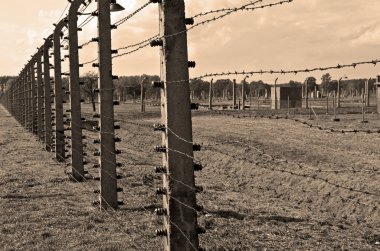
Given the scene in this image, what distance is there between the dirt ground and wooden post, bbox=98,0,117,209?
33cm

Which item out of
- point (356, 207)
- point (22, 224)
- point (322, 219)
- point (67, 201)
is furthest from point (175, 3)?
point (356, 207)

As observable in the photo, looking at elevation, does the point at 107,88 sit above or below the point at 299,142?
above

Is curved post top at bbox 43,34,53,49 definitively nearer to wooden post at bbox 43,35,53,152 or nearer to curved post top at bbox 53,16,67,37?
wooden post at bbox 43,35,53,152

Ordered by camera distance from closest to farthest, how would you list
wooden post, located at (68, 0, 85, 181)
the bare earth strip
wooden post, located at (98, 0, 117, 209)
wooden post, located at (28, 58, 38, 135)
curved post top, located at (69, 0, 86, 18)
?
the bare earth strip < wooden post, located at (98, 0, 117, 209) < curved post top, located at (69, 0, 86, 18) < wooden post, located at (68, 0, 85, 181) < wooden post, located at (28, 58, 38, 135)

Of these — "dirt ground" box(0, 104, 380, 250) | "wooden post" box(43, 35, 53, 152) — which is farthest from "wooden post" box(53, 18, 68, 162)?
"wooden post" box(43, 35, 53, 152)

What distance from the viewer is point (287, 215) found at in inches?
310

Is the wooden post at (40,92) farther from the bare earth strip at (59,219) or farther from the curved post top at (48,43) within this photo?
the bare earth strip at (59,219)

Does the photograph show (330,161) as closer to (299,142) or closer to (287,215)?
(299,142)

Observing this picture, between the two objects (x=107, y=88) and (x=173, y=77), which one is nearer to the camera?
(x=173, y=77)

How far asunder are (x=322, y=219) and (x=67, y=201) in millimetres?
4250

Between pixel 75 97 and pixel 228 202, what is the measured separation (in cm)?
357

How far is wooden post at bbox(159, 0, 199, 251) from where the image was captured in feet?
12.5

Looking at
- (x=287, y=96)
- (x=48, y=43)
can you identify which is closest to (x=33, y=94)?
(x=48, y=43)

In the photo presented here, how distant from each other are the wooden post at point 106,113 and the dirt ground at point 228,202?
332 mm
